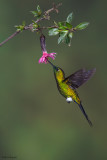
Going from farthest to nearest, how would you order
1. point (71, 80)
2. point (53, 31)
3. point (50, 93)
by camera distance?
1. point (50, 93)
2. point (71, 80)
3. point (53, 31)

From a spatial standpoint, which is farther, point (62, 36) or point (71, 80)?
point (71, 80)

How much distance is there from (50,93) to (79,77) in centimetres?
214

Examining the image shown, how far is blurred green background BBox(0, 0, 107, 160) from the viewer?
3.49m

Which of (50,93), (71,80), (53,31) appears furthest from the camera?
(50,93)

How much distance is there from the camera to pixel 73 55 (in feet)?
11.9

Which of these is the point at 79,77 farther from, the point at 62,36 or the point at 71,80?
the point at 62,36

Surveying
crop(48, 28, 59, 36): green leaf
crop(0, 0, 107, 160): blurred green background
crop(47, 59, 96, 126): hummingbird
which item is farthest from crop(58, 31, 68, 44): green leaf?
crop(0, 0, 107, 160): blurred green background

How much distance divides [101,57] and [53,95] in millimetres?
831

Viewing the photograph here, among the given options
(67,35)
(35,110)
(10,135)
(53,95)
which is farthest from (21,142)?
(67,35)

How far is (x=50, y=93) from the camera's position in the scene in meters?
3.63

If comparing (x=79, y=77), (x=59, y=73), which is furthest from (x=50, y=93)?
(x=79, y=77)

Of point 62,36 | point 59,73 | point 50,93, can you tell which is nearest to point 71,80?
point 59,73

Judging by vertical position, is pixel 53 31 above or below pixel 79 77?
above

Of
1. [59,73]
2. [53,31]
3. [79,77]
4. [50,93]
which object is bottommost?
[79,77]
